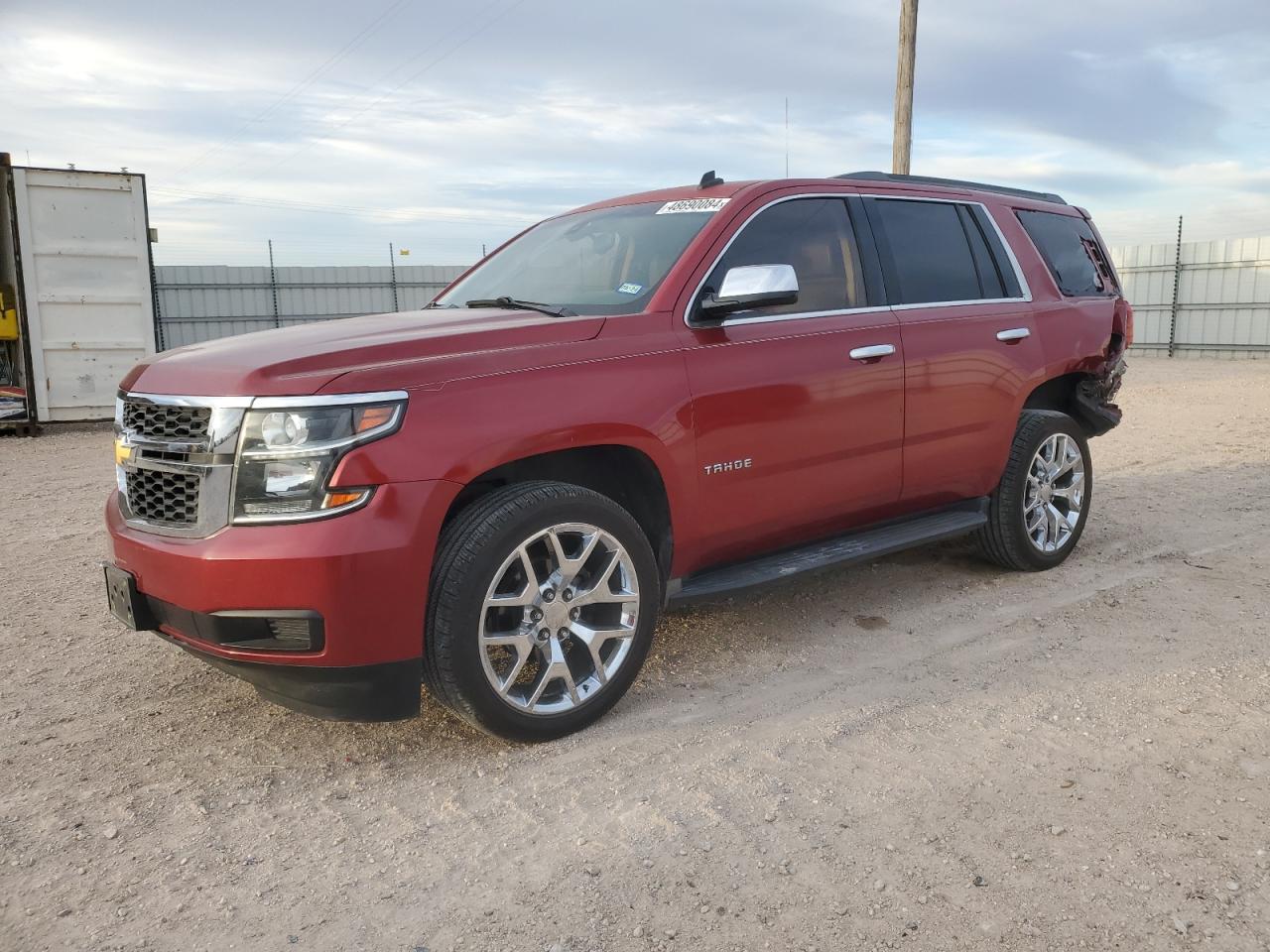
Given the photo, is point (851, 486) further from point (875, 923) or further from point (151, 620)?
point (151, 620)

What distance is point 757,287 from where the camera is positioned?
3.37 m

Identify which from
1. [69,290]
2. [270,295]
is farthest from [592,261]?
[270,295]

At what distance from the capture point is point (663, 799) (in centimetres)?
285

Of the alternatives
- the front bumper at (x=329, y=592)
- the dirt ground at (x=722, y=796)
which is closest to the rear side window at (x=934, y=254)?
the dirt ground at (x=722, y=796)

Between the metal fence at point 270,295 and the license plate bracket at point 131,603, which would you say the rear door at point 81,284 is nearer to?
the metal fence at point 270,295

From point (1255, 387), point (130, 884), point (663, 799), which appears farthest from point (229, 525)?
point (1255, 387)

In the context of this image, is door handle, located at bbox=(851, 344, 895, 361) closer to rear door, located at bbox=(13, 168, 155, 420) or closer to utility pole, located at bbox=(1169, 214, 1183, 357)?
rear door, located at bbox=(13, 168, 155, 420)

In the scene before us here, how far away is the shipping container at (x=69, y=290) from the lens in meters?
11.1

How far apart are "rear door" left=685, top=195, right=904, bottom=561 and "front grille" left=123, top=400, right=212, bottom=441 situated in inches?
62.1

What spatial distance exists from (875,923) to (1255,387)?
51.6 feet

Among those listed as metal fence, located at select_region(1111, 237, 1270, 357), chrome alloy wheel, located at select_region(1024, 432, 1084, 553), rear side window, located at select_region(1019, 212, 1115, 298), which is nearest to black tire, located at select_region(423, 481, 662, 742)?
chrome alloy wheel, located at select_region(1024, 432, 1084, 553)

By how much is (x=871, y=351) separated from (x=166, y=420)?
2.61 meters

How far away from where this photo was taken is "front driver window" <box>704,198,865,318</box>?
378cm

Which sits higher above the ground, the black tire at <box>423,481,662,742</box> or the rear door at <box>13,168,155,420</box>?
the rear door at <box>13,168,155,420</box>
